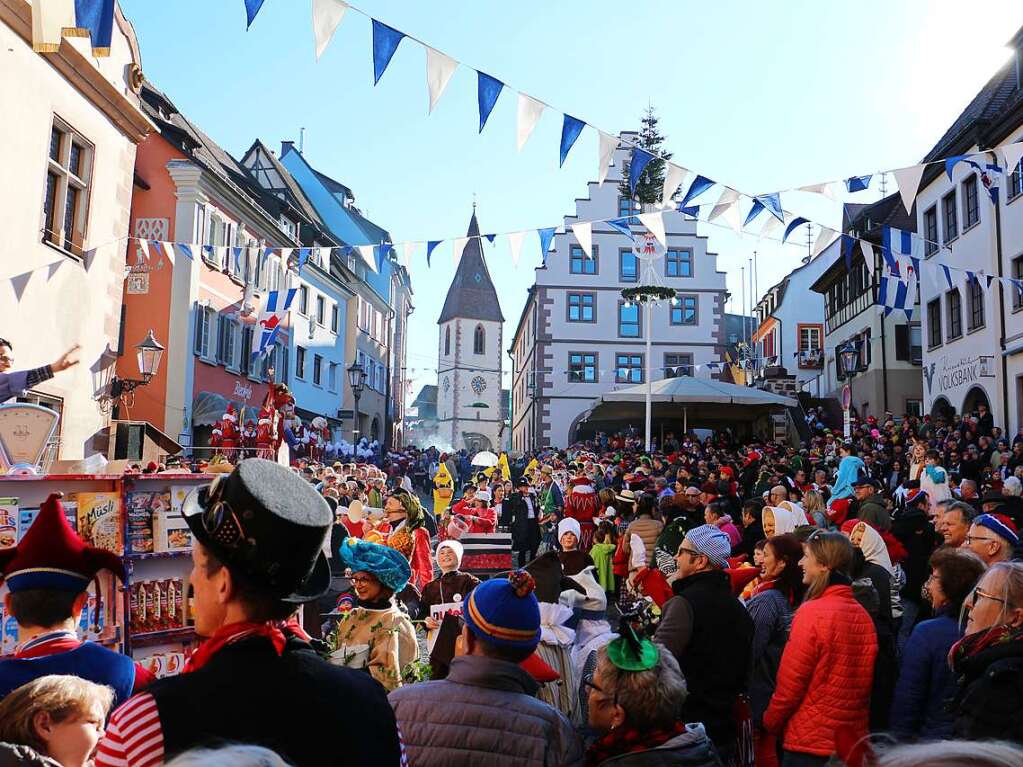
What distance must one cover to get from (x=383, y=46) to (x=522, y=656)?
6.35 metres

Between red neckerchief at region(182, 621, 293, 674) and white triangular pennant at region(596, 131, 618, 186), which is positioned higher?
white triangular pennant at region(596, 131, 618, 186)

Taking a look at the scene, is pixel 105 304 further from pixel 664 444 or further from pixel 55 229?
pixel 664 444

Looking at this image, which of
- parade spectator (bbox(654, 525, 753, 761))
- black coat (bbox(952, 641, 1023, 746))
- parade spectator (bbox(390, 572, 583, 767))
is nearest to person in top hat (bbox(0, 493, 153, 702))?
parade spectator (bbox(390, 572, 583, 767))

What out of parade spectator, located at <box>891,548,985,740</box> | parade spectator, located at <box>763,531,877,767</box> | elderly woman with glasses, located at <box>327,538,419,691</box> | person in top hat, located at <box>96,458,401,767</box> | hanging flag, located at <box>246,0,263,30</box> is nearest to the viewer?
person in top hat, located at <box>96,458,401,767</box>

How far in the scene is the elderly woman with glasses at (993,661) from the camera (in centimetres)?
300

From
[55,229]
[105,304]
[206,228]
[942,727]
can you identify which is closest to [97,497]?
[942,727]

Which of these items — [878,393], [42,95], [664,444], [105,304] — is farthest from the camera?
[878,393]

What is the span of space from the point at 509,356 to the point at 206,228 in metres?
71.5

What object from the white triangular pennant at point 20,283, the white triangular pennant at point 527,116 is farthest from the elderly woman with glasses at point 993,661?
the white triangular pennant at point 20,283

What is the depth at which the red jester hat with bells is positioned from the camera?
3.10m

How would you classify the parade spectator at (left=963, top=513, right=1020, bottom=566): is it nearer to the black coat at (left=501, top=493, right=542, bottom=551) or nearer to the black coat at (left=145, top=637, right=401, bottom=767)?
the black coat at (left=145, top=637, right=401, bottom=767)

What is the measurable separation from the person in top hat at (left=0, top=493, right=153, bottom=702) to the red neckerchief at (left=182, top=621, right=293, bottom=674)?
4.05 feet

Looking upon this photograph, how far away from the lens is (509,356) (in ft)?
320

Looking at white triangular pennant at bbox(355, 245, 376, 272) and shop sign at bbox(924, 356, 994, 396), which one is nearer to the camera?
white triangular pennant at bbox(355, 245, 376, 272)
